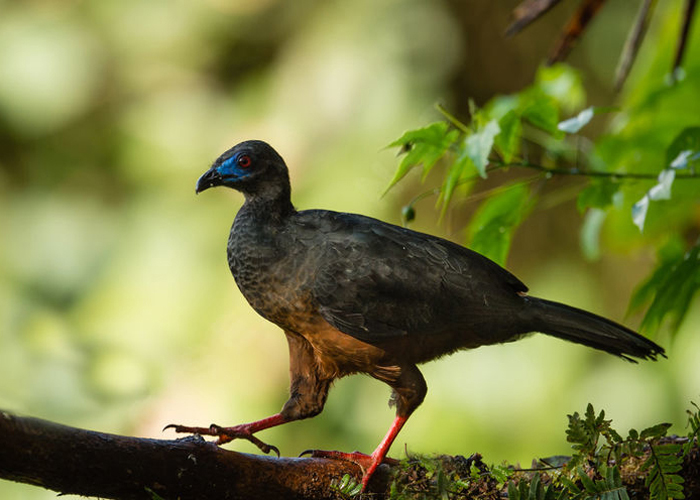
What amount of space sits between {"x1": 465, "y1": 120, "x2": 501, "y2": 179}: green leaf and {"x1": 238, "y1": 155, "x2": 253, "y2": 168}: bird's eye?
23.0 inches

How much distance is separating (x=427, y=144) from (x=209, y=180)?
0.60 metres

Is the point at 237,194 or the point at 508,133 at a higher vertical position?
the point at 237,194

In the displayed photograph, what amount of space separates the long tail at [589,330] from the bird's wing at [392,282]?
11 centimetres

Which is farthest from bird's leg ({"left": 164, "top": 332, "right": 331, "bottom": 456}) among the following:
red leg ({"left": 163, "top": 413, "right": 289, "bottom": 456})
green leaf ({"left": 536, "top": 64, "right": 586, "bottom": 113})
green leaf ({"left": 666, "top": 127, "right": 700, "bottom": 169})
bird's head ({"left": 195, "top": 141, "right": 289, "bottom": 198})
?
green leaf ({"left": 536, "top": 64, "right": 586, "bottom": 113})

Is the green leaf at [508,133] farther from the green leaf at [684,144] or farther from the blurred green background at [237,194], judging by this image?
the blurred green background at [237,194]

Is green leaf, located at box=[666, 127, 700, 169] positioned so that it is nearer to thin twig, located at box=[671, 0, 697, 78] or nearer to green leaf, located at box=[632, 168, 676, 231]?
green leaf, located at box=[632, 168, 676, 231]

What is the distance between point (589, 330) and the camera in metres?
2.15

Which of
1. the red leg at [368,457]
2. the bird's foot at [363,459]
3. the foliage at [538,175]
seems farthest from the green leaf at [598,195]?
the bird's foot at [363,459]

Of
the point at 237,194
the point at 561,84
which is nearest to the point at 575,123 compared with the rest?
the point at 561,84

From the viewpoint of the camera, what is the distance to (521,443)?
4.78m

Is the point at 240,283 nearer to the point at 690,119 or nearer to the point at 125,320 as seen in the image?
the point at 690,119

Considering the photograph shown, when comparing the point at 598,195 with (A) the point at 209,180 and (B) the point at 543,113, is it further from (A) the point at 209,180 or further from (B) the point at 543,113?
(A) the point at 209,180

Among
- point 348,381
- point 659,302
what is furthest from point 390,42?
point 659,302

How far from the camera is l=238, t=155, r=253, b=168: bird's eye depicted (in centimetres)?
218
